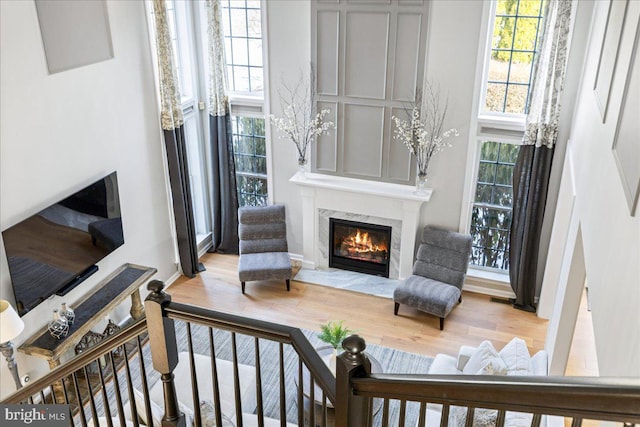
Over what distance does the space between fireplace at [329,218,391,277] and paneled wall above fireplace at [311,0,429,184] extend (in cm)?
68

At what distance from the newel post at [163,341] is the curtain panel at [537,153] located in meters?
5.21

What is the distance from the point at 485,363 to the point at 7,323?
3.89m

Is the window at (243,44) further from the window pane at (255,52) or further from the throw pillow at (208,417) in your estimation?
the throw pillow at (208,417)

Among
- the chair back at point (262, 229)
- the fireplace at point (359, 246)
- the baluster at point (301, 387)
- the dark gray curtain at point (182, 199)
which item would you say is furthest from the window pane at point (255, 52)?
the baluster at point (301, 387)

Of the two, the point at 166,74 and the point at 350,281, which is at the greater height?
the point at 166,74

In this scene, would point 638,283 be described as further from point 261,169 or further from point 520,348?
point 261,169

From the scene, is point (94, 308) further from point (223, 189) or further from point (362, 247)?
point (362, 247)

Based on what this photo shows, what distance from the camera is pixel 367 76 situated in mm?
6863

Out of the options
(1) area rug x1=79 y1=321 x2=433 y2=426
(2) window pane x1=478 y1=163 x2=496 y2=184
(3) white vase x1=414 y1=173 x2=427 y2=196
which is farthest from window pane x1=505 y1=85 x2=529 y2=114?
(1) area rug x1=79 y1=321 x2=433 y2=426

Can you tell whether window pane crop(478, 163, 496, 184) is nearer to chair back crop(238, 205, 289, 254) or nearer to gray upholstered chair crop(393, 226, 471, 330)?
gray upholstered chair crop(393, 226, 471, 330)

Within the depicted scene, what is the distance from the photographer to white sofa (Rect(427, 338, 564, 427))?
14.4 ft

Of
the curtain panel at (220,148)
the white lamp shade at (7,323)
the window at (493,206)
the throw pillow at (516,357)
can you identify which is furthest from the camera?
the curtain panel at (220,148)

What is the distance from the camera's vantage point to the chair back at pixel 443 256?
7.03 metres

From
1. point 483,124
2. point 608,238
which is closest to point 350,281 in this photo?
point 483,124
